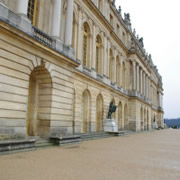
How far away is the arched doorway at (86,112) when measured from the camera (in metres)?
21.3

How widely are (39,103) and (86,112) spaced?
868 cm

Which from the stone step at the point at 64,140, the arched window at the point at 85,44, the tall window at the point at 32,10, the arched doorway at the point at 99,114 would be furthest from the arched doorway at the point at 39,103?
the arched doorway at the point at 99,114

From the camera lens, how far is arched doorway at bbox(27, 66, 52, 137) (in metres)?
12.9

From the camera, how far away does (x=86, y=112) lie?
2136cm

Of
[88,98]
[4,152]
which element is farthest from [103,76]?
[4,152]

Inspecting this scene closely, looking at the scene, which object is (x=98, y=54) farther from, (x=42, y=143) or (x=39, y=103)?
(x=42, y=143)

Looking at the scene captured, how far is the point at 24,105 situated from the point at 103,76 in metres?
15.9

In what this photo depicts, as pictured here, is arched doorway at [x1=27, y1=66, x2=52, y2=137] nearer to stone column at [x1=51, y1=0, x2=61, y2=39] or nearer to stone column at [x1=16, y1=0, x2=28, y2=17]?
stone column at [x1=51, y1=0, x2=61, y2=39]

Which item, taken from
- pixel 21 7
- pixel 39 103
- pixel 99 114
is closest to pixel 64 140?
pixel 39 103

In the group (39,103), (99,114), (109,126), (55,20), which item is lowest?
(109,126)

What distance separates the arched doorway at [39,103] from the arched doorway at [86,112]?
8496mm

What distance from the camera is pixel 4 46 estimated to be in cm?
968

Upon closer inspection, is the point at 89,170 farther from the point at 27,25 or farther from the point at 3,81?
the point at 27,25

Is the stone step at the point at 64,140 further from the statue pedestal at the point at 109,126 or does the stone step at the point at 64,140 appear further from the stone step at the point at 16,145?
the statue pedestal at the point at 109,126
